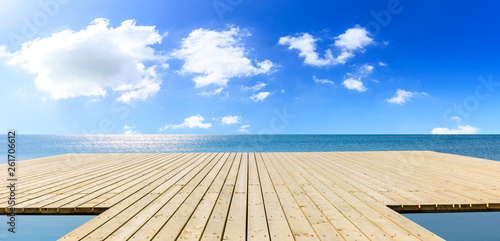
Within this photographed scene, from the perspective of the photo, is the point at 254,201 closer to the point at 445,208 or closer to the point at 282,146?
the point at 445,208

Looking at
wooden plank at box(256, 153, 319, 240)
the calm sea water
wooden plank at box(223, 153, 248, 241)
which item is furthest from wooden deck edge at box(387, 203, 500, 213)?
the calm sea water

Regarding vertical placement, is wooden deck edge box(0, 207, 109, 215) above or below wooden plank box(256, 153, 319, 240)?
below

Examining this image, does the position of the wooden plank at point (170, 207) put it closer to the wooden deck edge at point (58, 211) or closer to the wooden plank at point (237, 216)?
the wooden plank at point (237, 216)

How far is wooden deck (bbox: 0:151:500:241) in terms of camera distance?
2172 millimetres

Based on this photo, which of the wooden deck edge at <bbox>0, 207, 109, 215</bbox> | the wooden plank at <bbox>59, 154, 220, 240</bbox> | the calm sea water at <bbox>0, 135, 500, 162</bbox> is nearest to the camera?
the wooden plank at <bbox>59, 154, 220, 240</bbox>

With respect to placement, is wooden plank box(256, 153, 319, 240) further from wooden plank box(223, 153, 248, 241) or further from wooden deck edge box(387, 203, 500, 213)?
wooden deck edge box(387, 203, 500, 213)

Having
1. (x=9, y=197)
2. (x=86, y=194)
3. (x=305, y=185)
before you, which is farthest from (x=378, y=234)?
(x=9, y=197)

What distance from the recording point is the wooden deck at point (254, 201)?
2172 mm

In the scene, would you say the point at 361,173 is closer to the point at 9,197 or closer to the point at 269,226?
the point at 269,226

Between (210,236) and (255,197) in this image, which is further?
(255,197)

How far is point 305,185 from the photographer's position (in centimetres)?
391

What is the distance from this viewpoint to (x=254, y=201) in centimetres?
305

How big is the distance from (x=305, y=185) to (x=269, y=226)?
1780 millimetres

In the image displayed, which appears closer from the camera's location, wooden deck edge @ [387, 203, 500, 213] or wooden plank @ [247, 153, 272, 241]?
wooden plank @ [247, 153, 272, 241]
